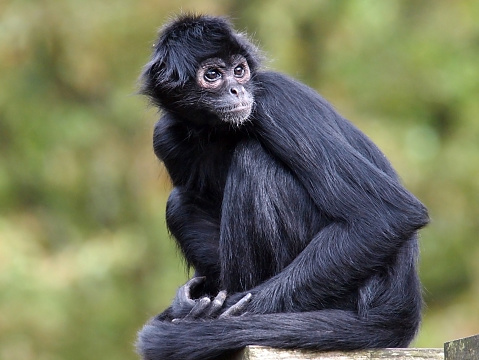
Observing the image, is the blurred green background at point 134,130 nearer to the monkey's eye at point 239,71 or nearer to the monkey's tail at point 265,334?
the monkey's eye at point 239,71

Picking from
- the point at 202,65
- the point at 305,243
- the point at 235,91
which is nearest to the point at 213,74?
the point at 202,65

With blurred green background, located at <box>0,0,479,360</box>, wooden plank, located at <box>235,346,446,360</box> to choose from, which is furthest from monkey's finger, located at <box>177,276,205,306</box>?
blurred green background, located at <box>0,0,479,360</box>

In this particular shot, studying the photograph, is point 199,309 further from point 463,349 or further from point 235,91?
point 463,349

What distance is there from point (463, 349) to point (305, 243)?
179 centimetres

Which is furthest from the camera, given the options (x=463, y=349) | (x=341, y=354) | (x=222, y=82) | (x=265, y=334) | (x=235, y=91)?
(x=222, y=82)

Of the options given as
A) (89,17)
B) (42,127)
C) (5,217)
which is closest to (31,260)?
(5,217)

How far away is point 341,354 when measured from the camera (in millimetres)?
6441

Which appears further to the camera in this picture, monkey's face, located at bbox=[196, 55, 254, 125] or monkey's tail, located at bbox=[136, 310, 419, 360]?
monkey's face, located at bbox=[196, 55, 254, 125]

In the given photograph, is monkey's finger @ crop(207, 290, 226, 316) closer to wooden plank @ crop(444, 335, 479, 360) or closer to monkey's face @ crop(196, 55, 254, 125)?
monkey's face @ crop(196, 55, 254, 125)

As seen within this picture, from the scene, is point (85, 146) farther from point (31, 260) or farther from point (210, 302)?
point (210, 302)

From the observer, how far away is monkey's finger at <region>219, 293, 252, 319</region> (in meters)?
6.63

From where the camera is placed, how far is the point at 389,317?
6785mm

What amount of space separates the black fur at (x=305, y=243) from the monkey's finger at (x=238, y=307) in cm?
6

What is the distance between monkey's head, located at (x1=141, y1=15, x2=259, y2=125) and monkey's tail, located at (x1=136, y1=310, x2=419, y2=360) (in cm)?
180
